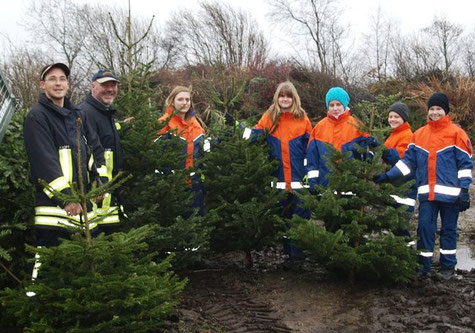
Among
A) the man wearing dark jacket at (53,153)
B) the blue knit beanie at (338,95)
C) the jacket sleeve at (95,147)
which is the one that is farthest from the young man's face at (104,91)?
the blue knit beanie at (338,95)

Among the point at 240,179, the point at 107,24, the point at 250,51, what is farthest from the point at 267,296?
the point at 107,24

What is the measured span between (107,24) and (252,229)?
31928mm

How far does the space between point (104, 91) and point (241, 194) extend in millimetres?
2215

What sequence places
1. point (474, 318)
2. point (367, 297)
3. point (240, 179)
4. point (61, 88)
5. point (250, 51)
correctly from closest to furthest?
point (61, 88) < point (474, 318) < point (367, 297) < point (240, 179) < point (250, 51)

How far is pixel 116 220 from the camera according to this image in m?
5.09

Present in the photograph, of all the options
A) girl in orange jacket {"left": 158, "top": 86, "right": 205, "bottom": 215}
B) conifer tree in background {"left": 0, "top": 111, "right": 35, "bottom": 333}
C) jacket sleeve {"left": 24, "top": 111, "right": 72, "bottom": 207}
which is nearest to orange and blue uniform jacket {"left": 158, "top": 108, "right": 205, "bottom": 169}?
girl in orange jacket {"left": 158, "top": 86, "right": 205, "bottom": 215}

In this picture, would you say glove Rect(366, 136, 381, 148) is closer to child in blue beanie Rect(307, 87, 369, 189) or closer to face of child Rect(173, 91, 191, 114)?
child in blue beanie Rect(307, 87, 369, 189)

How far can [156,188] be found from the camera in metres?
5.65

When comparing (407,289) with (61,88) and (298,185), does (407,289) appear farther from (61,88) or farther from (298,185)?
(61,88)

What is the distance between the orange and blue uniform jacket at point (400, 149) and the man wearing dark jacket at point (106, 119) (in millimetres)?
3515

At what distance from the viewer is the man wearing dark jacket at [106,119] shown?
528 centimetres

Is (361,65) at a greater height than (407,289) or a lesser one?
greater

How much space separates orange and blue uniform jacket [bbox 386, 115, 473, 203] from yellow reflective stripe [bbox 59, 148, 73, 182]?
12.6 feet

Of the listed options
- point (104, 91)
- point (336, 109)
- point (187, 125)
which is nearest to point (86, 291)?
point (104, 91)
